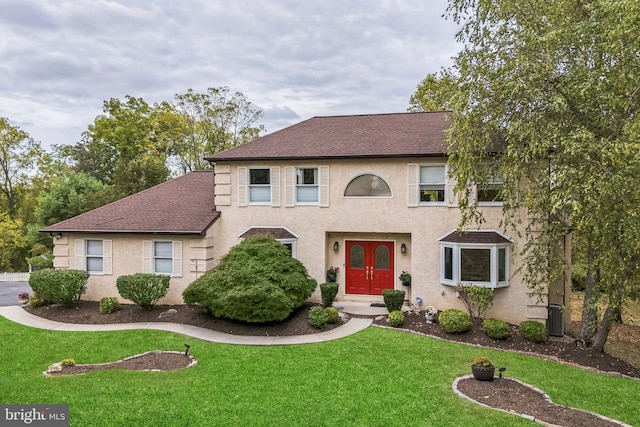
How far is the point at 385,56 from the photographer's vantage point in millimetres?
18781

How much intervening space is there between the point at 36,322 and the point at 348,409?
458 inches

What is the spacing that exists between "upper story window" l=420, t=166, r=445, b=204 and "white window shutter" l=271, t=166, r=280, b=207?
214 inches

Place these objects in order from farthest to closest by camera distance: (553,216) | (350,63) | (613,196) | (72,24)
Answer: (350,63)
(72,24)
(553,216)
(613,196)

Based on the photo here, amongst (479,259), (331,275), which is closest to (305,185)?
(331,275)

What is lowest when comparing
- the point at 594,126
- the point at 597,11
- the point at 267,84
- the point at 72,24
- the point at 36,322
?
the point at 36,322

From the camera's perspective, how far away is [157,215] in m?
15.1

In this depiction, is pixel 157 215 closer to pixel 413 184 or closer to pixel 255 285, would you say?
pixel 255 285

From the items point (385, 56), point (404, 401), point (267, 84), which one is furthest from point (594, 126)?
point (267, 84)

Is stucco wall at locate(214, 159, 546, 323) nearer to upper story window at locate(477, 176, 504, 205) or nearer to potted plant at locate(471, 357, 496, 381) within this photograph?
upper story window at locate(477, 176, 504, 205)

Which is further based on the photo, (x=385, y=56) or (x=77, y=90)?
(x=77, y=90)

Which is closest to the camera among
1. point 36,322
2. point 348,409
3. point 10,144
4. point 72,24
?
point 348,409

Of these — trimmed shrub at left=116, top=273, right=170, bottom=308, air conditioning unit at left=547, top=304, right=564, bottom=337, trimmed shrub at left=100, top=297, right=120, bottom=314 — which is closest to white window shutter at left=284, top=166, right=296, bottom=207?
trimmed shrub at left=116, top=273, right=170, bottom=308

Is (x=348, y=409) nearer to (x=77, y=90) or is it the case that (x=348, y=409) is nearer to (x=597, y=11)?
(x=597, y=11)

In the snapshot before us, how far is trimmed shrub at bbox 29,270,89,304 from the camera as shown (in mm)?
13430
